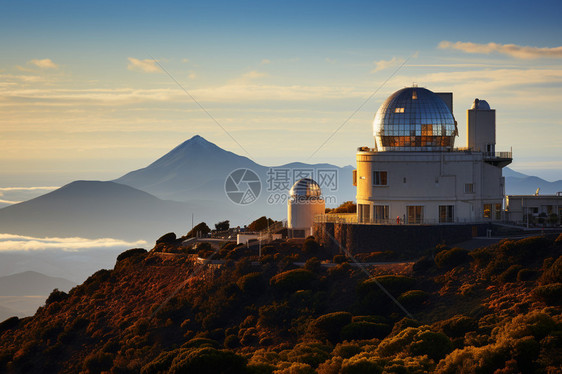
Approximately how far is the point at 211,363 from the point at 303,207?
80.8ft

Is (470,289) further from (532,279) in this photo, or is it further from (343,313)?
(343,313)

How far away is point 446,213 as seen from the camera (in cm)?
5397

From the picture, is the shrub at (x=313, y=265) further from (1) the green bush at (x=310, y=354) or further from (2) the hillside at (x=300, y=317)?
(1) the green bush at (x=310, y=354)

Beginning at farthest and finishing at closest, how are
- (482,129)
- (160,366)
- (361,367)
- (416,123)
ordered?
(482,129) → (416,123) → (160,366) → (361,367)

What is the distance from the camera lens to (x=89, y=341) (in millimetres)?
54719

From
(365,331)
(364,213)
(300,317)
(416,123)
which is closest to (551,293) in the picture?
(365,331)

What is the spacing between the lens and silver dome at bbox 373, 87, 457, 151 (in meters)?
54.2

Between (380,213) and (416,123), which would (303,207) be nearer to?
(380,213)

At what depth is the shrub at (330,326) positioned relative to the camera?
43.0m

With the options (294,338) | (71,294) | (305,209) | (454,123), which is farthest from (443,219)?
(71,294)

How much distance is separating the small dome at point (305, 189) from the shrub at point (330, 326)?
17579mm

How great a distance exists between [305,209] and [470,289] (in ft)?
61.1

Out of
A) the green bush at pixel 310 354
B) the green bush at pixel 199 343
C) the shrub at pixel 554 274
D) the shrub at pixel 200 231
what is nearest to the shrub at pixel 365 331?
the green bush at pixel 310 354

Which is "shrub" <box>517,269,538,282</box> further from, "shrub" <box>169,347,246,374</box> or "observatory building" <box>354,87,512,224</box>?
"shrub" <box>169,347,246,374</box>
